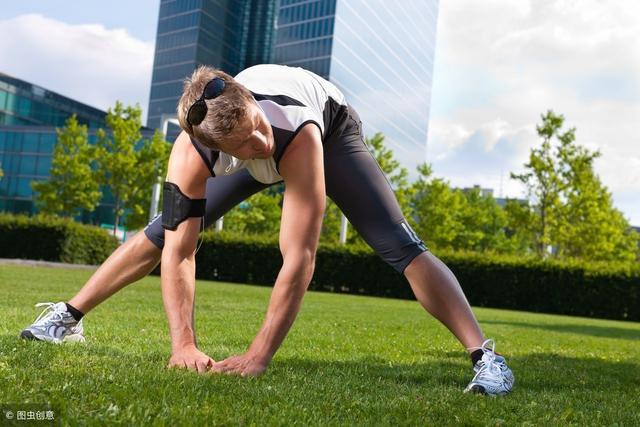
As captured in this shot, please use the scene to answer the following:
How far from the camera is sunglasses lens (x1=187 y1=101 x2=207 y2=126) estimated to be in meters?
2.71

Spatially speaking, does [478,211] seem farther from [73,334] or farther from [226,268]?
[73,334]

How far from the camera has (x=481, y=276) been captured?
22.1 metres

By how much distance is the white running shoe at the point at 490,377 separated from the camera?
324cm

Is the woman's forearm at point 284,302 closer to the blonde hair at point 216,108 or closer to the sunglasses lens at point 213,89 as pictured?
the blonde hair at point 216,108

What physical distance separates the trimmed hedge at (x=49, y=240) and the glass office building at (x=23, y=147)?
37159 mm

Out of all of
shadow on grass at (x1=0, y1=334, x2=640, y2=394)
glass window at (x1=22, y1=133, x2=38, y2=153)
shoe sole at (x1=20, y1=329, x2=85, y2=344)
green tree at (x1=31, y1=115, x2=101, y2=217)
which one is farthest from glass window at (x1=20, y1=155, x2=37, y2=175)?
shadow on grass at (x1=0, y1=334, x2=640, y2=394)

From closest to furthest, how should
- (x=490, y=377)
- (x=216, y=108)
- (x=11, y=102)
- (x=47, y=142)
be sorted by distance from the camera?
(x=216, y=108)
(x=490, y=377)
(x=47, y=142)
(x=11, y=102)

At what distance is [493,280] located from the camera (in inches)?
864

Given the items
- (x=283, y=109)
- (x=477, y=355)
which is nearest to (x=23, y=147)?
(x=283, y=109)

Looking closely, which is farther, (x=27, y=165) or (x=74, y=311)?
(x=27, y=165)

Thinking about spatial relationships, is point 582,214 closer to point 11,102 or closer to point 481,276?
point 481,276

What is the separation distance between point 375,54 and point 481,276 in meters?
61.7

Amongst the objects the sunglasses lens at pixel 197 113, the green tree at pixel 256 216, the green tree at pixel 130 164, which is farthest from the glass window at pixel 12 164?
the sunglasses lens at pixel 197 113

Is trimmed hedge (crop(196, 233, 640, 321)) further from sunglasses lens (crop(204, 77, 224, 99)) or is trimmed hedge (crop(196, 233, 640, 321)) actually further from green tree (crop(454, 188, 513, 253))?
sunglasses lens (crop(204, 77, 224, 99))
